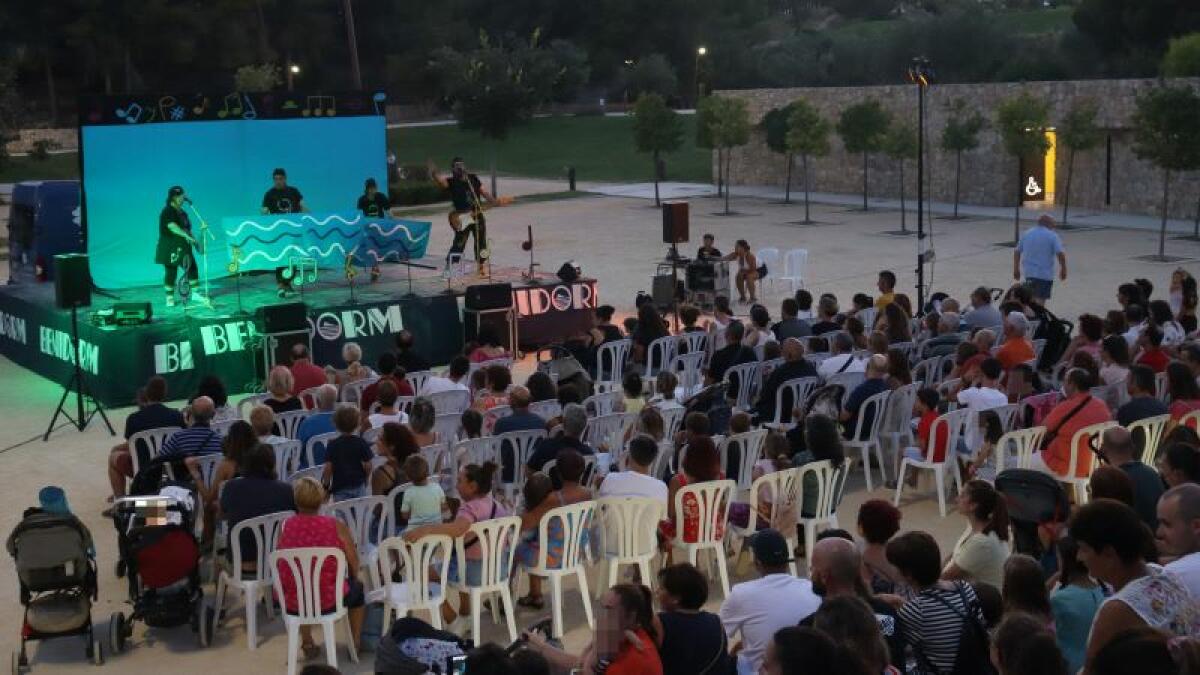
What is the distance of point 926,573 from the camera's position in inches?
220

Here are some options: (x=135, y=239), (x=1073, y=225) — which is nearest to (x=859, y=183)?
(x=1073, y=225)

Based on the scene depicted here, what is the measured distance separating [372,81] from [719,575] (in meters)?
57.6

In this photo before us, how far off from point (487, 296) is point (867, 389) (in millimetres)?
6905

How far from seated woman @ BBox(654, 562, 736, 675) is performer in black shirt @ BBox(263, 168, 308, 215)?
15.2 metres

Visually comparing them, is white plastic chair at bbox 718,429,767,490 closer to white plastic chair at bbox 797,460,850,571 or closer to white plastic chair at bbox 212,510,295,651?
white plastic chair at bbox 797,460,850,571

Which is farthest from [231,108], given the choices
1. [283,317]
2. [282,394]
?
[282,394]

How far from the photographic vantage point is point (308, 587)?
771 cm

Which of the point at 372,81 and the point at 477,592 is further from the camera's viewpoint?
the point at 372,81

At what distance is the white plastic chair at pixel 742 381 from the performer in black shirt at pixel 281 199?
9.21m

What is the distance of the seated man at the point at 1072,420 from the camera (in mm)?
9570

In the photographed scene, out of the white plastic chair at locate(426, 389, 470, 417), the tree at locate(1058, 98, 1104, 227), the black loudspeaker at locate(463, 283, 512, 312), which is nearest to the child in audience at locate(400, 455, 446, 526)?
the white plastic chair at locate(426, 389, 470, 417)

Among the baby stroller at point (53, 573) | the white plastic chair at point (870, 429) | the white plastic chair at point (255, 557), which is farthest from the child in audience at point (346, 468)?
the white plastic chair at point (870, 429)

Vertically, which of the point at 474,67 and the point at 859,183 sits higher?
the point at 474,67

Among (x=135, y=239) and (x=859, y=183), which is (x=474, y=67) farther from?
(x=135, y=239)
